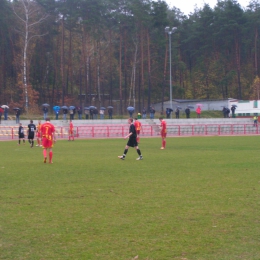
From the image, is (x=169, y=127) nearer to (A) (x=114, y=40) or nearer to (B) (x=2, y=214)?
(A) (x=114, y=40)

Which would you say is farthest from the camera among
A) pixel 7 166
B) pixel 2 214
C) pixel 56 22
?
pixel 56 22

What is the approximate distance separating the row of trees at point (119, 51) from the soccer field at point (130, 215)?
4647cm

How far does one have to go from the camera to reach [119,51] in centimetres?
6675

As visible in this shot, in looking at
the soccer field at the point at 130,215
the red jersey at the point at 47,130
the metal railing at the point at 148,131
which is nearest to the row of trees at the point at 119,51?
the metal railing at the point at 148,131

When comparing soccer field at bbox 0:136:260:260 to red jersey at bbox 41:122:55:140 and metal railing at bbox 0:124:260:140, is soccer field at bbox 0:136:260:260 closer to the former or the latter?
red jersey at bbox 41:122:55:140

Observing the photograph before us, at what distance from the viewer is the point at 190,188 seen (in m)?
10.5

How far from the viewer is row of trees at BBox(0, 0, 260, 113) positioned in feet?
197

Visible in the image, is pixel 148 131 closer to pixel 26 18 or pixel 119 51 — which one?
pixel 26 18

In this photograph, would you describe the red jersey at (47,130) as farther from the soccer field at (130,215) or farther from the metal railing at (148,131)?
the metal railing at (148,131)

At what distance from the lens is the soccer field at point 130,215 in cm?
598

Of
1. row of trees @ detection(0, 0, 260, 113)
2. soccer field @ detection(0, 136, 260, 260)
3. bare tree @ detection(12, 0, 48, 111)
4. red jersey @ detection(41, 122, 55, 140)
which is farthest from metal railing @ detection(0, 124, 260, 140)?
soccer field @ detection(0, 136, 260, 260)

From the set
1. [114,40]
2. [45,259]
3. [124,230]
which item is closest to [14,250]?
[45,259]

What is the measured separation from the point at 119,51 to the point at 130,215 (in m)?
60.5

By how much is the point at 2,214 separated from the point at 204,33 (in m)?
72.3
